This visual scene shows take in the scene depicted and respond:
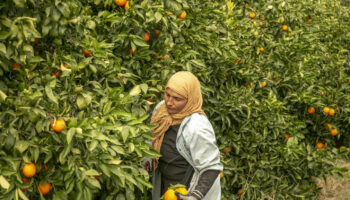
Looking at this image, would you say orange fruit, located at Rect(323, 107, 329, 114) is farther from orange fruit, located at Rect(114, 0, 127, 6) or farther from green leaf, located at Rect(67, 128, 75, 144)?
green leaf, located at Rect(67, 128, 75, 144)

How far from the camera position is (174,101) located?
232cm

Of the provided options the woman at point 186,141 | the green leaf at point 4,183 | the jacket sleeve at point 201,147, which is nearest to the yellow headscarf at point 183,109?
the woman at point 186,141

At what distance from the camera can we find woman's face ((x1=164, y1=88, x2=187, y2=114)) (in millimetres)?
2299

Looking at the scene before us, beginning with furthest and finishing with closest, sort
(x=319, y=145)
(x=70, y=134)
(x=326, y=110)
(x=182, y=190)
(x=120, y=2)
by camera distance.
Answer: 1. (x=319, y=145)
2. (x=326, y=110)
3. (x=120, y=2)
4. (x=182, y=190)
5. (x=70, y=134)

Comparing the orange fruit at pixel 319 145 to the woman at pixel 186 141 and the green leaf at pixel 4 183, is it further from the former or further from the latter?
the green leaf at pixel 4 183

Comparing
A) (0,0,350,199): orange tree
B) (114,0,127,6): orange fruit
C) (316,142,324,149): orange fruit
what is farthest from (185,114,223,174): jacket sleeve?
(316,142,324,149): orange fruit

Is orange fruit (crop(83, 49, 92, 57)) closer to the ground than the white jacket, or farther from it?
farther from it

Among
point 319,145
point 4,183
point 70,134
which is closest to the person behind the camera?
point 4,183

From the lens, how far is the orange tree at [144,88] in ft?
6.13

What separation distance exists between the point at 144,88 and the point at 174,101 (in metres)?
0.28

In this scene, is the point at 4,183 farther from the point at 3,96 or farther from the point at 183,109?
the point at 183,109

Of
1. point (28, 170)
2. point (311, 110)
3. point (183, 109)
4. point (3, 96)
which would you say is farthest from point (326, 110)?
point (3, 96)

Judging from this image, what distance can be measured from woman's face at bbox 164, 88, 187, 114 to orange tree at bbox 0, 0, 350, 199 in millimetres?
171

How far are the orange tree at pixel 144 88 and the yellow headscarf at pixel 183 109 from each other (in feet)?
0.45
